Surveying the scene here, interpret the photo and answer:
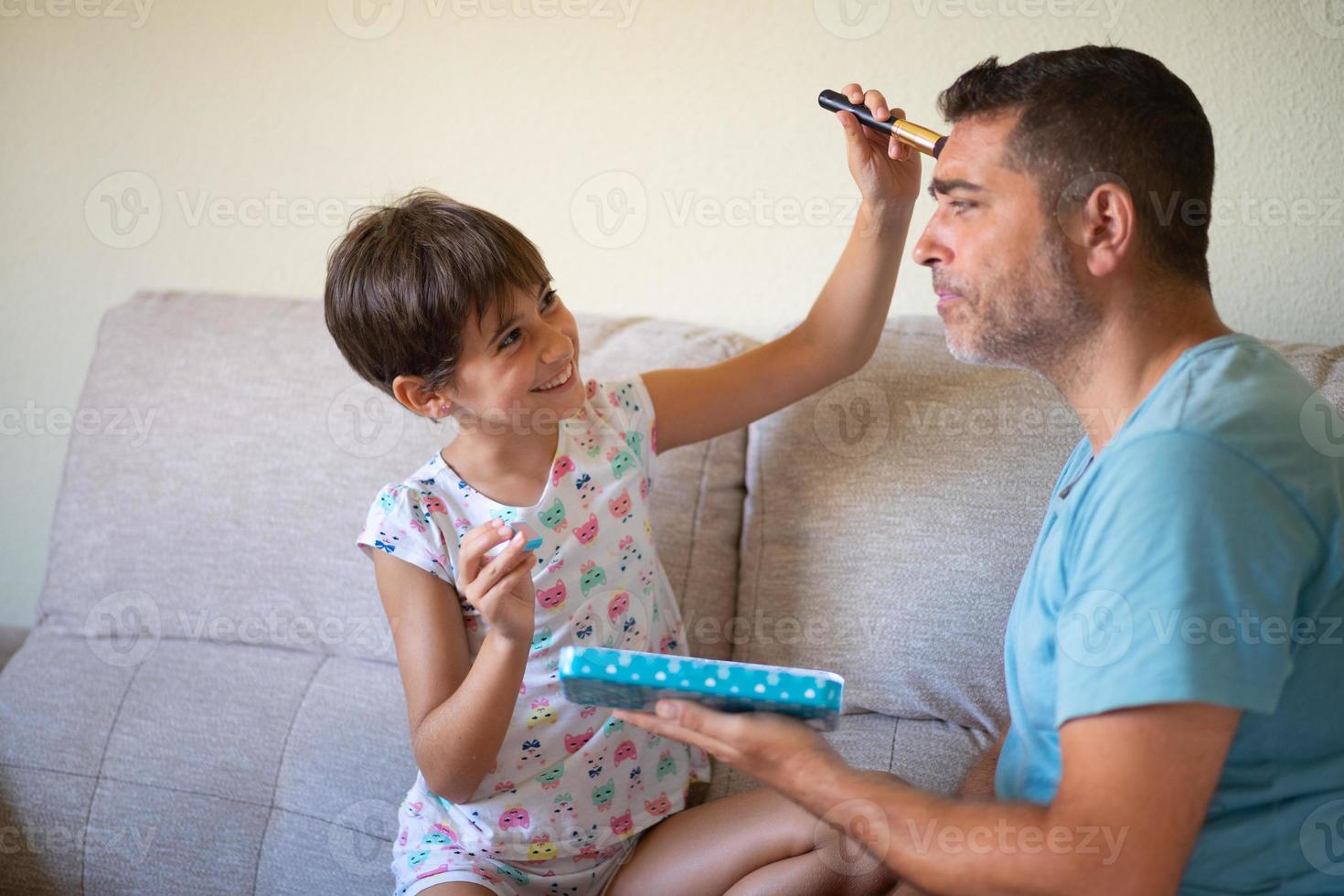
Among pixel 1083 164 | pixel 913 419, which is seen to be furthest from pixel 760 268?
pixel 1083 164

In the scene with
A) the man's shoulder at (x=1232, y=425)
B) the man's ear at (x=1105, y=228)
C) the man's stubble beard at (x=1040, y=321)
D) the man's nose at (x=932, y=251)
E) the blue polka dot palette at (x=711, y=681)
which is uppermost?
the man's ear at (x=1105, y=228)

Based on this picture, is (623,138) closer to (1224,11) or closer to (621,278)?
(621,278)

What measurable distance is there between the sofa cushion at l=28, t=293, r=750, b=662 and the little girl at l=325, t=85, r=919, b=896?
10.2 inches

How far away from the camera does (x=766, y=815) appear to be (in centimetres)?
138


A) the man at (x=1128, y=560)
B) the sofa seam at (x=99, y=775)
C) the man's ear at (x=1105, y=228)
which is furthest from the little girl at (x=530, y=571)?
the sofa seam at (x=99, y=775)

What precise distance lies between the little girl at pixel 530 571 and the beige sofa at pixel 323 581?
0.18 metres

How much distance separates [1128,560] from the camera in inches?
36.7

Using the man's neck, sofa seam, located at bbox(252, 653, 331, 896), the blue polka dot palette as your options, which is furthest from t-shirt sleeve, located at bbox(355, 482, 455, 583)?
the man's neck

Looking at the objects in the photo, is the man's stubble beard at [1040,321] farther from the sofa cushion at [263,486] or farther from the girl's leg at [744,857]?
the sofa cushion at [263,486]

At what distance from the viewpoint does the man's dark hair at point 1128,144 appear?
1.12 metres

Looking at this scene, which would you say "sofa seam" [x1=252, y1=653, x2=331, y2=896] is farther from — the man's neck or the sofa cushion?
the man's neck

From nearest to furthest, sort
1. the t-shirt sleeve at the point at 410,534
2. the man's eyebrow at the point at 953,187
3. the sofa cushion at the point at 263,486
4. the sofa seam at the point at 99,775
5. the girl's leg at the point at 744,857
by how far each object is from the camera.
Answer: the man's eyebrow at the point at 953,187 < the girl's leg at the point at 744,857 < the t-shirt sleeve at the point at 410,534 < the sofa seam at the point at 99,775 < the sofa cushion at the point at 263,486

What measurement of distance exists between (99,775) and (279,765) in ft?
0.89

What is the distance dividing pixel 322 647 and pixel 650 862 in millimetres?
657
